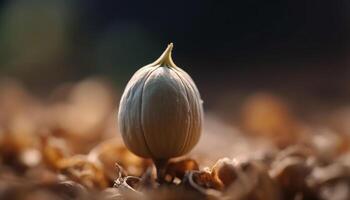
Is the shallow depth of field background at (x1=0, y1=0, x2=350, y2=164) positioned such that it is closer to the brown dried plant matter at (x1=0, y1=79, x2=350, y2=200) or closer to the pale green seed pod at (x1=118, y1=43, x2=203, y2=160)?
the brown dried plant matter at (x1=0, y1=79, x2=350, y2=200)

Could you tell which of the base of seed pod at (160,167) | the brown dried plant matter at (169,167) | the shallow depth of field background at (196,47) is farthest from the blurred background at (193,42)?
the base of seed pod at (160,167)

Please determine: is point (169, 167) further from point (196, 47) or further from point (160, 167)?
point (196, 47)

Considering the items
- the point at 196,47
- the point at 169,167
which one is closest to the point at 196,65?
the point at 196,47

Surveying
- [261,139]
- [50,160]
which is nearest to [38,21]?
[261,139]

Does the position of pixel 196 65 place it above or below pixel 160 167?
above

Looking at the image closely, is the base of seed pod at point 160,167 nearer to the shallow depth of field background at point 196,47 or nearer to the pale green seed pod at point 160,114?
the pale green seed pod at point 160,114

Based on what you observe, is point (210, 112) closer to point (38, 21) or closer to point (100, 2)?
point (38, 21)

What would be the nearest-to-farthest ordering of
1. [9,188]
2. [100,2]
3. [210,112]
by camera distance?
1. [9,188]
2. [210,112]
3. [100,2]
